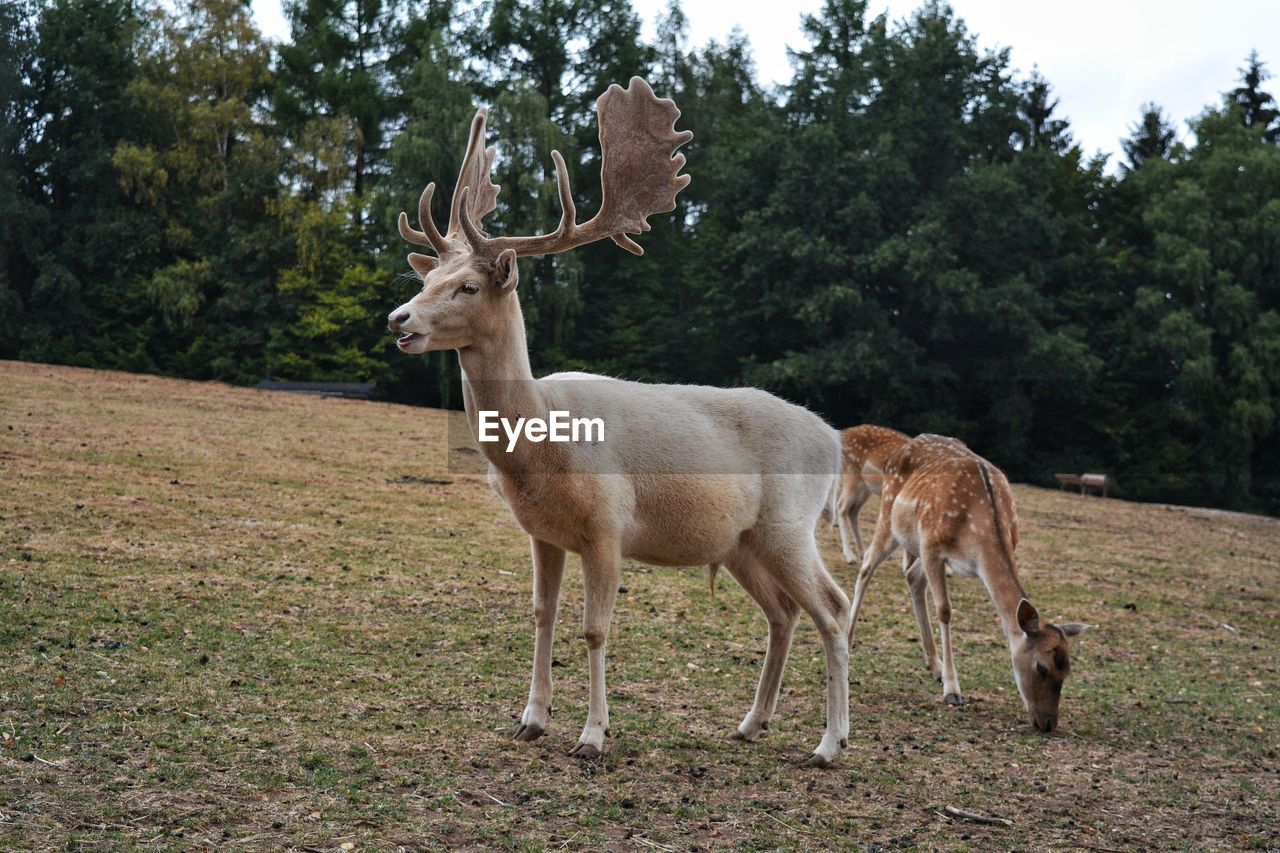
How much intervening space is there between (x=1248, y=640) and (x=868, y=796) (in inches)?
324

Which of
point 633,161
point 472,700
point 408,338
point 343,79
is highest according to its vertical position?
point 343,79

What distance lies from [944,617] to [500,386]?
4.47 m

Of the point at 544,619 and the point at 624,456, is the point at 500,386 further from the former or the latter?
the point at 544,619

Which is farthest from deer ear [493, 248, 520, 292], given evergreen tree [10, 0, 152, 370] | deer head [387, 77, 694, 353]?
evergreen tree [10, 0, 152, 370]

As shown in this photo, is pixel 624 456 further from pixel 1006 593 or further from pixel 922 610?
pixel 922 610

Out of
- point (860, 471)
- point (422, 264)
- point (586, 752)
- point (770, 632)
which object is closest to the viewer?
point (586, 752)

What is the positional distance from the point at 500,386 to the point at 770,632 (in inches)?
85.8

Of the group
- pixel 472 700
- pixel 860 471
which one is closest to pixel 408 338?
pixel 472 700

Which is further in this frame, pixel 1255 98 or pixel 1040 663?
pixel 1255 98

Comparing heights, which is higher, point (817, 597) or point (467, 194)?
point (467, 194)

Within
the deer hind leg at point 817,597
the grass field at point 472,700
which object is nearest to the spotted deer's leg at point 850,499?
the grass field at point 472,700

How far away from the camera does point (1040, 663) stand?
26.4 feet

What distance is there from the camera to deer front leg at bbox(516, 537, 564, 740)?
645 cm

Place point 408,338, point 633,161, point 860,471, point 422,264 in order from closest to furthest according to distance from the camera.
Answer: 1. point 408,338
2. point 422,264
3. point 633,161
4. point 860,471
